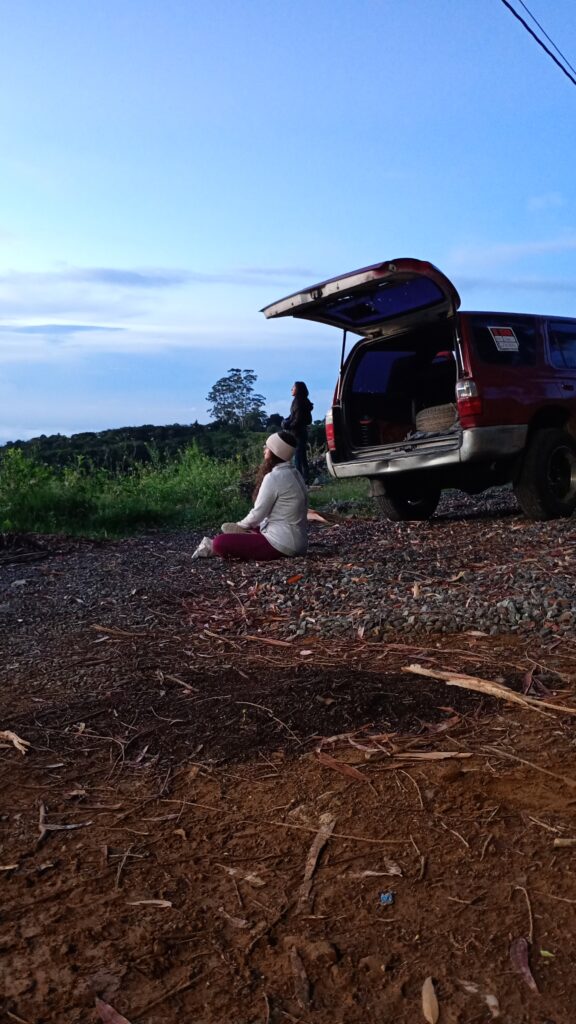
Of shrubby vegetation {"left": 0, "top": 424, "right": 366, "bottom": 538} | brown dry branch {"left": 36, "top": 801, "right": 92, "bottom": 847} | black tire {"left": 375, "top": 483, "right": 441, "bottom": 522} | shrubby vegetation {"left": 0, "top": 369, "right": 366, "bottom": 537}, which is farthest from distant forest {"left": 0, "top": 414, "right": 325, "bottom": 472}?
brown dry branch {"left": 36, "top": 801, "right": 92, "bottom": 847}

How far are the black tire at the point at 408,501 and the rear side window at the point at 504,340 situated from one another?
1969mm

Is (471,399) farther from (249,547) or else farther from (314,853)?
(314,853)

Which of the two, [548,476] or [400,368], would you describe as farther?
[400,368]

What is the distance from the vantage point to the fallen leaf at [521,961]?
1.93 metres

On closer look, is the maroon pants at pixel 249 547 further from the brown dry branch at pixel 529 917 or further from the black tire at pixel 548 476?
the brown dry branch at pixel 529 917

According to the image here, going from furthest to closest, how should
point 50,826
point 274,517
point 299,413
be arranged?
point 299,413 → point 274,517 → point 50,826

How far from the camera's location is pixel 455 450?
847 centimetres

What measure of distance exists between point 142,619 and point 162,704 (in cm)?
210

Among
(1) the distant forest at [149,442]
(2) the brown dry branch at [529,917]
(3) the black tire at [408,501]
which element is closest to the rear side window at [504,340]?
(3) the black tire at [408,501]

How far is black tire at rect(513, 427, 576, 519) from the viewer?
8805mm

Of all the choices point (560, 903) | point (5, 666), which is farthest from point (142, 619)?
point (560, 903)

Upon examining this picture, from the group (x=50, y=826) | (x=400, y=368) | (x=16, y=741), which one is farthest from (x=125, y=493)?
(x=50, y=826)

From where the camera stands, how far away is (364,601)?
577 centimetres

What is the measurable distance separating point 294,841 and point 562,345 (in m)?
7.90
